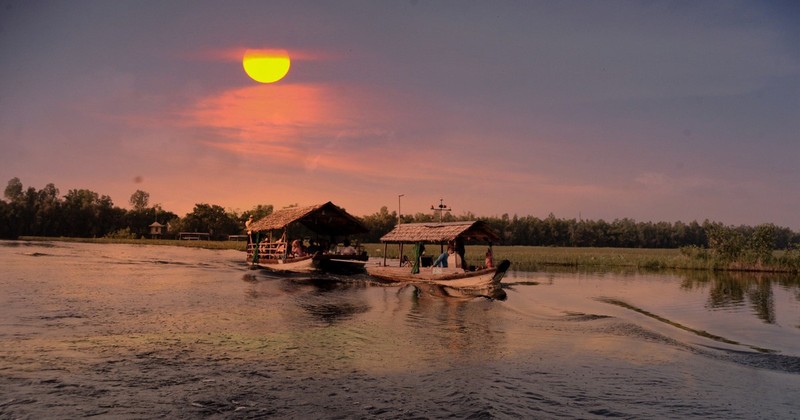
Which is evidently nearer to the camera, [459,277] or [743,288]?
[459,277]

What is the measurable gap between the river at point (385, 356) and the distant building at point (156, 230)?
97.0m

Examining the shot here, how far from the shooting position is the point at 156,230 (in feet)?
387

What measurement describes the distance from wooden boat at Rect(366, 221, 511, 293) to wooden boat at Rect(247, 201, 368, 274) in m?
3.94

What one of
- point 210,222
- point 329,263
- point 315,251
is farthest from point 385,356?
point 210,222

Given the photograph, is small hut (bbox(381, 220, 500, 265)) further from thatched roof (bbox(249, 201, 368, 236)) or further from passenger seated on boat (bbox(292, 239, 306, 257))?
passenger seated on boat (bbox(292, 239, 306, 257))

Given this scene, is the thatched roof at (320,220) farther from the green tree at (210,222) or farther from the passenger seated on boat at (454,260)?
the green tree at (210,222)

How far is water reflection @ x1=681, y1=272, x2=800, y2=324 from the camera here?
75.7ft

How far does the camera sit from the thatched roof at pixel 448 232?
2483 cm

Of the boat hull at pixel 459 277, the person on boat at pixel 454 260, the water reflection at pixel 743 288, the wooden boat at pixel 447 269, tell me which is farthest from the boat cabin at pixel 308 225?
the water reflection at pixel 743 288

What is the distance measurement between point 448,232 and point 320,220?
1318 cm

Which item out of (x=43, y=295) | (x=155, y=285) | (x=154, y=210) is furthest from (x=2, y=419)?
(x=154, y=210)

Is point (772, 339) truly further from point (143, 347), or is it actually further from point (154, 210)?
point (154, 210)

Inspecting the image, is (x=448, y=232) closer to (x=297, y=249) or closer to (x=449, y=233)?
(x=449, y=233)

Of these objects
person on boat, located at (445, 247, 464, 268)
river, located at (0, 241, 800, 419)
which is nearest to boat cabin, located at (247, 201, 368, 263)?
river, located at (0, 241, 800, 419)
